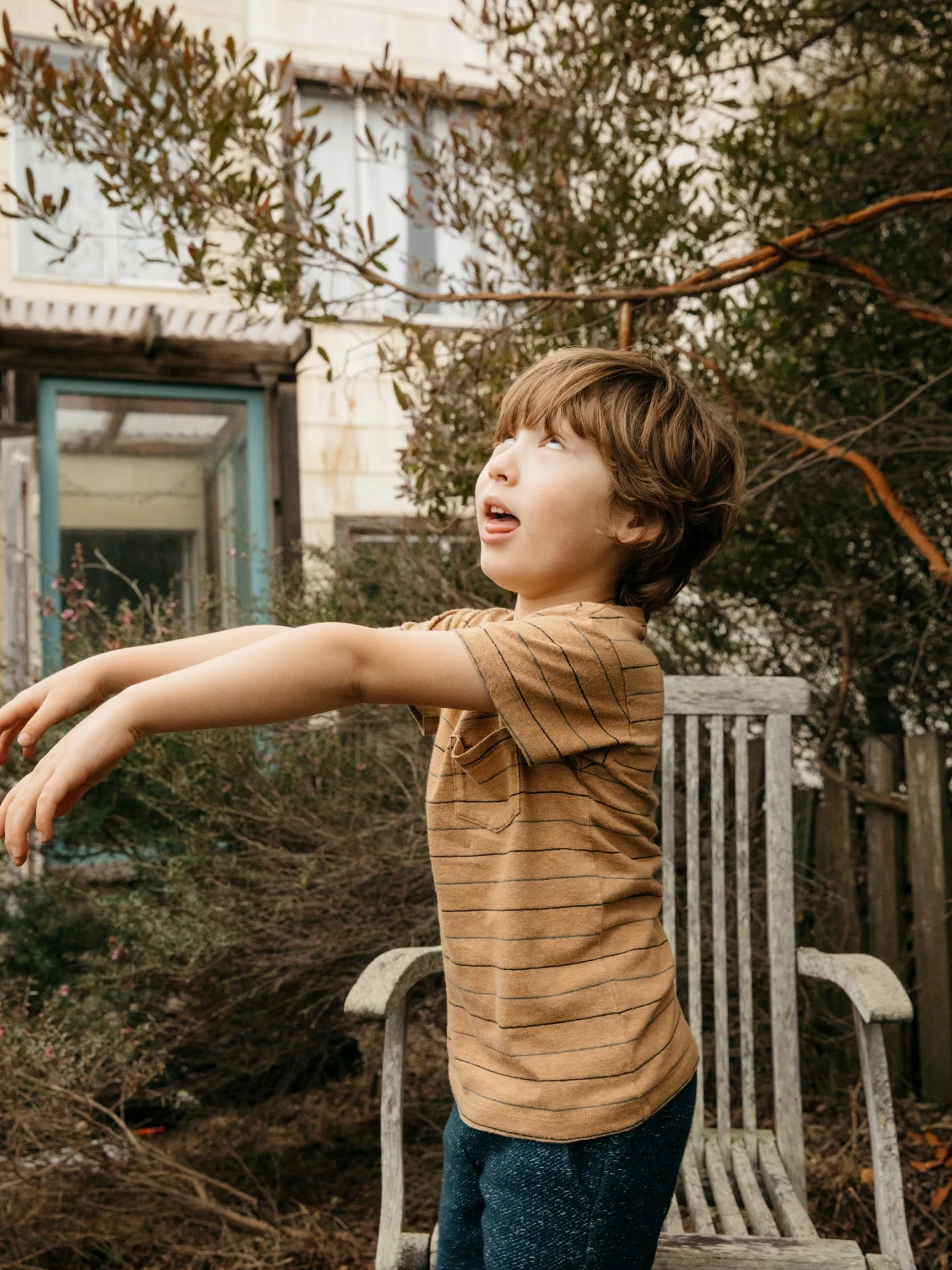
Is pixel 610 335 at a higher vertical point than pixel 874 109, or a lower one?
lower

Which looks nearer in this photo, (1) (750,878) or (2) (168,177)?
(2) (168,177)

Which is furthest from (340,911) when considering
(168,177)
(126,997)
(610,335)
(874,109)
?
(874,109)

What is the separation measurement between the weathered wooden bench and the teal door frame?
2.89 m

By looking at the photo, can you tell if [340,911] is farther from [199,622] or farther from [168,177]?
[168,177]

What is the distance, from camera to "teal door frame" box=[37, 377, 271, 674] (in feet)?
17.2

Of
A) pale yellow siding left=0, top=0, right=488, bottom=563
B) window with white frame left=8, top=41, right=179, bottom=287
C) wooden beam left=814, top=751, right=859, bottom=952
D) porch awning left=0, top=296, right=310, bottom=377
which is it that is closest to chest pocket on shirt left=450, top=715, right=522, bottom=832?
wooden beam left=814, top=751, right=859, bottom=952

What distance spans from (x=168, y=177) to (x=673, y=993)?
7.29ft

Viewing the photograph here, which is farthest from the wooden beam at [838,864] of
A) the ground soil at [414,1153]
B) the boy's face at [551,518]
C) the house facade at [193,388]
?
the house facade at [193,388]

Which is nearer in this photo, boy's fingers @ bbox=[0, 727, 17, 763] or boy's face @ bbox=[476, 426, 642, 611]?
boy's fingers @ bbox=[0, 727, 17, 763]

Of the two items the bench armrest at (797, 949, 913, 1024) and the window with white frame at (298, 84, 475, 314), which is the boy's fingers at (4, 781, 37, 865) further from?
the window with white frame at (298, 84, 475, 314)

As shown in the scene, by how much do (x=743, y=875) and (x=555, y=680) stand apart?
133 centimetres

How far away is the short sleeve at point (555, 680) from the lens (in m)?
1.10

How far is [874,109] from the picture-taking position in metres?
3.59

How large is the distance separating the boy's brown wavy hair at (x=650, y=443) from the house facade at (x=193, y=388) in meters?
3.89
